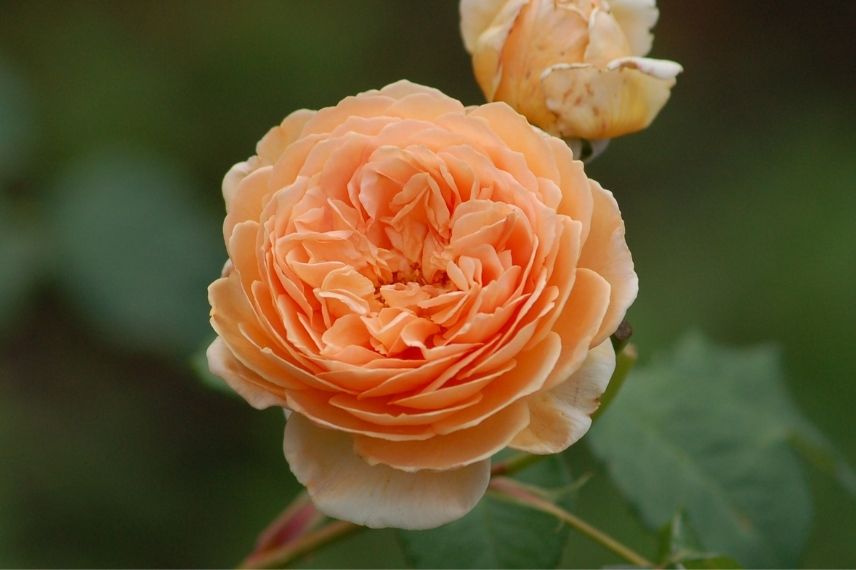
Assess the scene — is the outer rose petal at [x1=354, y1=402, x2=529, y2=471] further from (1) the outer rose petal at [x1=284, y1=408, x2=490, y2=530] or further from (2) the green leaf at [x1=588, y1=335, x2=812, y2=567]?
(2) the green leaf at [x1=588, y1=335, x2=812, y2=567]

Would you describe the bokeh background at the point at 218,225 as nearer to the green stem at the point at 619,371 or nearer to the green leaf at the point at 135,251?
the green leaf at the point at 135,251

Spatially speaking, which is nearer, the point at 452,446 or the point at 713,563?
the point at 452,446

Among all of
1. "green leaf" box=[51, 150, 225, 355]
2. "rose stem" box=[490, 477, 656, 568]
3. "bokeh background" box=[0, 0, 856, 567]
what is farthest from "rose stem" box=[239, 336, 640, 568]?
"green leaf" box=[51, 150, 225, 355]

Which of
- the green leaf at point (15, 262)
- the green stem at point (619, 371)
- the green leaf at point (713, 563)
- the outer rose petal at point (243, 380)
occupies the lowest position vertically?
the green leaf at point (15, 262)

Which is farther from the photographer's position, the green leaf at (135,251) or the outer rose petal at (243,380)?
the green leaf at (135,251)

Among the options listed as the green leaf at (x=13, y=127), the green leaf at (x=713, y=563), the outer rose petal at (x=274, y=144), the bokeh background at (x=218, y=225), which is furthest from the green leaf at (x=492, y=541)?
the green leaf at (x=13, y=127)

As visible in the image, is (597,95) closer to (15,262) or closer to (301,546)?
(301,546)

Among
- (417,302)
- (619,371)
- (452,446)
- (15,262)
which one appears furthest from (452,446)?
(15,262)
